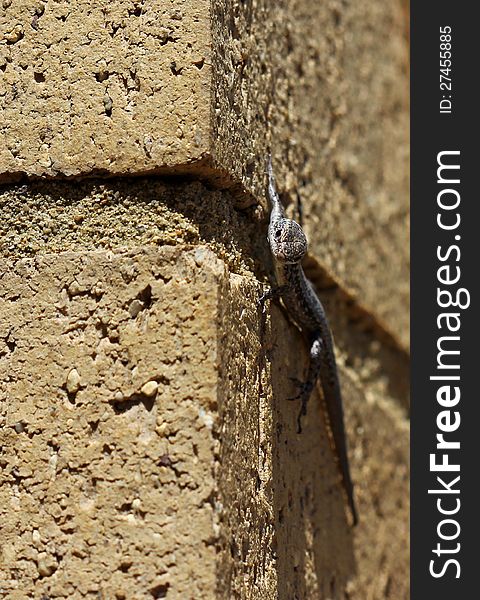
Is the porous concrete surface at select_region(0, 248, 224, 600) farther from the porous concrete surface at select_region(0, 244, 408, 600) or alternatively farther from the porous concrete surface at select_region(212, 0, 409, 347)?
the porous concrete surface at select_region(212, 0, 409, 347)

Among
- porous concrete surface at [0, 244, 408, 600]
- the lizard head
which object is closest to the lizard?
the lizard head

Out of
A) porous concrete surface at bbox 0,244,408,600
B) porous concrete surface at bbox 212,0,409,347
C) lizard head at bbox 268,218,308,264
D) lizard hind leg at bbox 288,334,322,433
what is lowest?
porous concrete surface at bbox 0,244,408,600

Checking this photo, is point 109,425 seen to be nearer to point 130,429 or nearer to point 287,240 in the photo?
point 130,429

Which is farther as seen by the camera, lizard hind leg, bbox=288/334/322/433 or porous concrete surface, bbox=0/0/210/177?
lizard hind leg, bbox=288/334/322/433

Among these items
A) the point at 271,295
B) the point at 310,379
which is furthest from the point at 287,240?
the point at 310,379

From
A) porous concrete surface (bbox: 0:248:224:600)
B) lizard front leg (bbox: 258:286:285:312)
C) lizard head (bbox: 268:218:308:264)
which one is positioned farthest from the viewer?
lizard head (bbox: 268:218:308:264)

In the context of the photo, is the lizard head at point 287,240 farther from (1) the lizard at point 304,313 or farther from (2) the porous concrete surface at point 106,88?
(2) the porous concrete surface at point 106,88

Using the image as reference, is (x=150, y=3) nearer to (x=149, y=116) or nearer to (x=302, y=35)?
(x=149, y=116)
